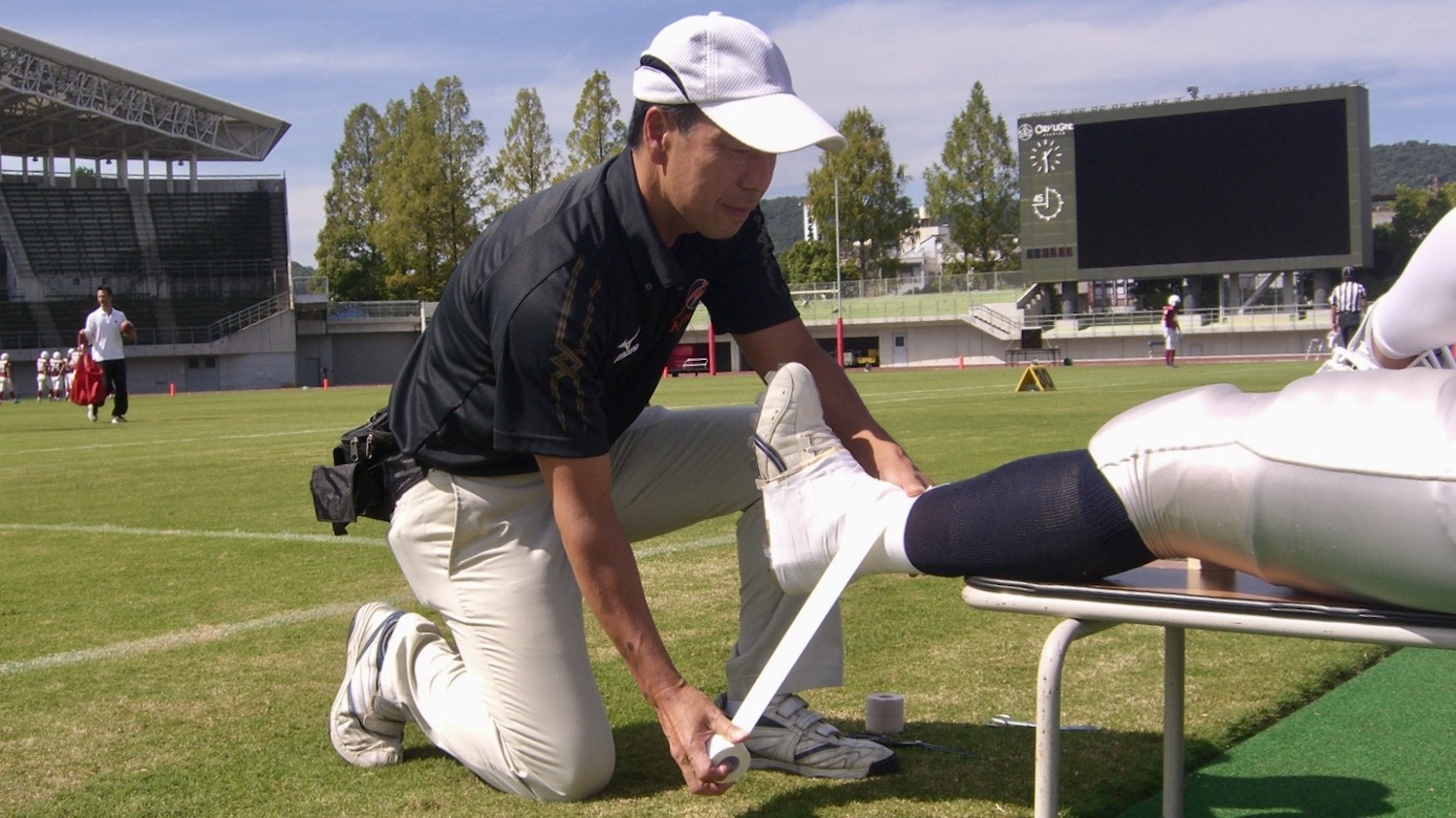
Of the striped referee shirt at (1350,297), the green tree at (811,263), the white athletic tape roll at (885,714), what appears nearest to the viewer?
the white athletic tape roll at (885,714)

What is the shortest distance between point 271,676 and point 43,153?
6081cm

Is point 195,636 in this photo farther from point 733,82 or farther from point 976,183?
point 976,183

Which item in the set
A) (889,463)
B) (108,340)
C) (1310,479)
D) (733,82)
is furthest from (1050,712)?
(108,340)

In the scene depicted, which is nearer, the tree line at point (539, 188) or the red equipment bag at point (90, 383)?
the red equipment bag at point (90, 383)

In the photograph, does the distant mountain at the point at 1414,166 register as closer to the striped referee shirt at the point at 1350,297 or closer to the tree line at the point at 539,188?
the tree line at the point at 539,188

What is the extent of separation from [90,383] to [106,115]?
36.7m

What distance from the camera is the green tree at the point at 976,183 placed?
6606 centimetres

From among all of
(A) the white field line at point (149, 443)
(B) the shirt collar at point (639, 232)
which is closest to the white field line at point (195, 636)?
(B) the shirt collar at point (639, 232)

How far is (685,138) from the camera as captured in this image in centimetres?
250

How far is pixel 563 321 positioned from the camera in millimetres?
2482

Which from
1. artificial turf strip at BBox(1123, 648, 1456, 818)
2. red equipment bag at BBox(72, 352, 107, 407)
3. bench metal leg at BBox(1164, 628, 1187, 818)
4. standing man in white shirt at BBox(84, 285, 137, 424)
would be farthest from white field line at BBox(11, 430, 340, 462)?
bench metal leg at BBox(1164, 628, 1187, 818)

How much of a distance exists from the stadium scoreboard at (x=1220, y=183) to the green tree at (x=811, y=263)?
21.4 metres

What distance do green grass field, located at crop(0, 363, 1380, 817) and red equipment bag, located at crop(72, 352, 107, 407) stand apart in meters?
13.0

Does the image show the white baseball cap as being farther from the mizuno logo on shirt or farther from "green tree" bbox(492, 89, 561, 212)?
"green tree" bbox(492, 89, 561, 212)
